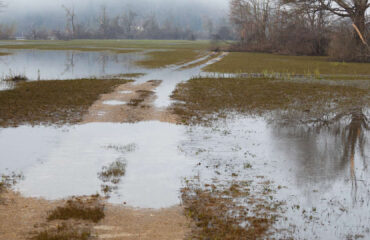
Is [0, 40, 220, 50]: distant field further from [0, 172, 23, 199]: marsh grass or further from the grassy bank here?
[0, 172, 23, 199]: marsh grass

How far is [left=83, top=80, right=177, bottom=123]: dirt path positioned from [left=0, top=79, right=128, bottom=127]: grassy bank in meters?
0.54

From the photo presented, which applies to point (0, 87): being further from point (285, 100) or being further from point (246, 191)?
point (246, 191)

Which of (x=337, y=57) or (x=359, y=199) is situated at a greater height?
(x=337, y=57)

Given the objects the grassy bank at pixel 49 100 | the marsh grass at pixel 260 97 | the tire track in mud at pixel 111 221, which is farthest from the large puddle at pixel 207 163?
the marsh grass at pixel 260 97

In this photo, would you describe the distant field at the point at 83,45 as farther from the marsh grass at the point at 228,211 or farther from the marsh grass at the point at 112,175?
the marsh grass at the point at 228,211

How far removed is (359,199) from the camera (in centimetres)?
870

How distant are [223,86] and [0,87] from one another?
1307cm

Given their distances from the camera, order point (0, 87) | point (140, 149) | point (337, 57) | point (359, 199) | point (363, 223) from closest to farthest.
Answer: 1. point (363, 223)
2. point (359, 199)
3. point (140, 149)
4. point (0, 87)
5. point (337, 57)

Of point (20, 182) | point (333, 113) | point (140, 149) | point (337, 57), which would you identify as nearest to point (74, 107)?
point (140, 149)

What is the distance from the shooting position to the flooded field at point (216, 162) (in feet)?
26.0

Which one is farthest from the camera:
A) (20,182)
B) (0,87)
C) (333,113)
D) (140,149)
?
(0,87)

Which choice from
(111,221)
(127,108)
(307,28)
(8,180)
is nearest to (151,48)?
(307,28)

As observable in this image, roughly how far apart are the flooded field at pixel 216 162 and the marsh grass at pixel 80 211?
268 millimetres

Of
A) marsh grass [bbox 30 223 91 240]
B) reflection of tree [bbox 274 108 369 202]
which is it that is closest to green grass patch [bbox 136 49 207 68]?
reflection of tree [bbox 274 108 369 202]
